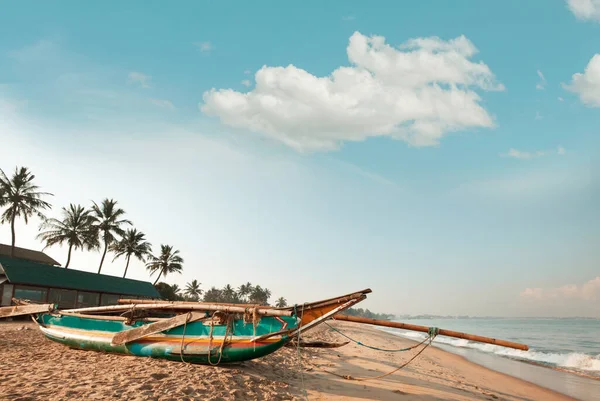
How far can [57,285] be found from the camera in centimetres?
2412

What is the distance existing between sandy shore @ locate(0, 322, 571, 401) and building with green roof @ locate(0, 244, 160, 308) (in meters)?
11.2

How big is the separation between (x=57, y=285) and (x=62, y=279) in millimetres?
1065

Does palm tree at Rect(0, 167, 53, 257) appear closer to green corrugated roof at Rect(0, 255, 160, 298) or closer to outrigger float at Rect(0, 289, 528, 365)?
green corrugated roof at Rect(0, 255, 160, 298)

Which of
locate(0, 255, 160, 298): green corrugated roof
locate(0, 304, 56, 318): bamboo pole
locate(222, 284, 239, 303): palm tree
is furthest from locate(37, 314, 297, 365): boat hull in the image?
locate(222, 284, 239, 303): palm tree

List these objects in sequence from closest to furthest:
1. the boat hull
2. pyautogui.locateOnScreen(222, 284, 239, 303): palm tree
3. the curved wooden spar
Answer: the curved wooden spar, the boat hull, pyautogui.locateOnScreen(222, 284, 239, 303): palm tree

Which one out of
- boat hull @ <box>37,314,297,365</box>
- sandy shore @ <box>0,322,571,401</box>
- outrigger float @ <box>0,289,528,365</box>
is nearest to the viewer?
sandy shore @ <box>0,322,571,401</box>

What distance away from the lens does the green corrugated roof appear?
2225cm

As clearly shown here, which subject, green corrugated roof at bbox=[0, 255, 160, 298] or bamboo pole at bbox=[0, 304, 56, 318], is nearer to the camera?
bamboo pole at bbox=[0, 304, 56, 318]

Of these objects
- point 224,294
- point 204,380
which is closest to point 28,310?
point 204,380

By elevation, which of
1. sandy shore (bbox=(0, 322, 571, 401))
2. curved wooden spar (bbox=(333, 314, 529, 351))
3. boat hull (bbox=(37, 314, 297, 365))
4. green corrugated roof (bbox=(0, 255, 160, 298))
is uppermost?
green corrugated roof (bbox=(0, 255, 160, 298))

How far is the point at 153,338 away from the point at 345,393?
4924mm

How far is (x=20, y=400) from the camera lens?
550 cm

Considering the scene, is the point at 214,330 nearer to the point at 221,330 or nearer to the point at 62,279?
the point at 221,330

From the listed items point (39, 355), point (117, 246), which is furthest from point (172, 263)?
point (39, 355)
